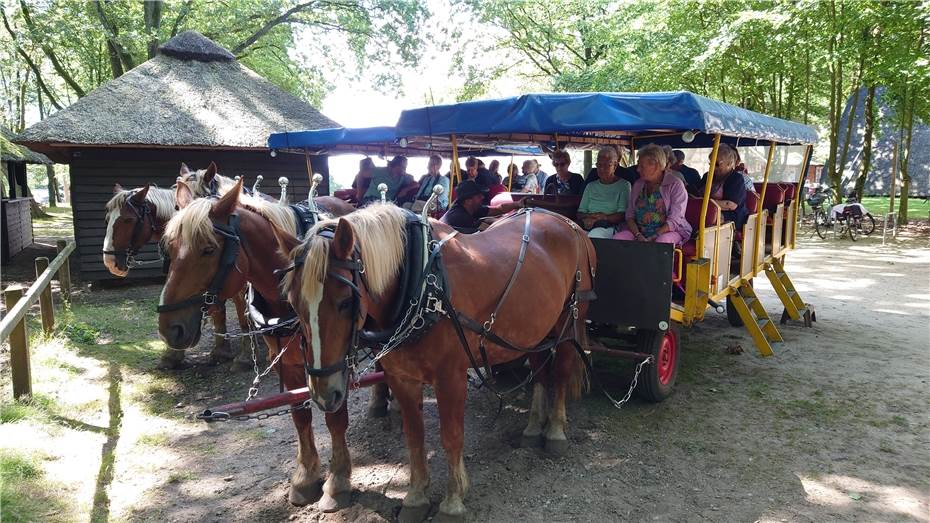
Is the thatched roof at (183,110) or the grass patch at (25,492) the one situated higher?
the thatched roof at (183,110)

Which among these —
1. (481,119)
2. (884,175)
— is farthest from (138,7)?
(884,175)

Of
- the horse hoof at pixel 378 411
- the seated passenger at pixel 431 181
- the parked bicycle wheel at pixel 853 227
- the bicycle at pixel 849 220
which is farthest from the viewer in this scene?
the bicycle at pixel 849 220

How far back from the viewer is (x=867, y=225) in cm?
1700

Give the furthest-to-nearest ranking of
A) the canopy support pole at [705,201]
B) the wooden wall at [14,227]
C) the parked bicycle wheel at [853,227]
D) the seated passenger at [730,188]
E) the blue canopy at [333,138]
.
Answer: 1. the parked bicycle wheel at [853,227]
2. the wooden wall at [14,227]
3. the blue canopy at [333,138]
4. the seated passenger at [730,188]
5. the canopy support pole at [705,201]

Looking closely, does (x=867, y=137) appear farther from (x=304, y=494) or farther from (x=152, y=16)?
(x=152, y=16)

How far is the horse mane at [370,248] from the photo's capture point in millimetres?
2266

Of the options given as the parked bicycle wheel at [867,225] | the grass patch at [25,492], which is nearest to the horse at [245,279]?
the grass patch at [25,492]

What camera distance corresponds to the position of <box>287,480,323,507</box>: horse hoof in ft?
10.8

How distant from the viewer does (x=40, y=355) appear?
5.77 m

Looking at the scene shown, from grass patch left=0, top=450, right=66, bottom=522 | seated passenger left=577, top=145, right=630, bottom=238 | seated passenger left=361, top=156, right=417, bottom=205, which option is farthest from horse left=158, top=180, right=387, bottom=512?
seated passenger left=361, top=156, right=417, bottom=205

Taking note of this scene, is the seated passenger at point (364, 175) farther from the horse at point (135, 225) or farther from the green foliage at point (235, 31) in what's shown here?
the green foliage at point (235, 31)

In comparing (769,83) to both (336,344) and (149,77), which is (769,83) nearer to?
(149,77)

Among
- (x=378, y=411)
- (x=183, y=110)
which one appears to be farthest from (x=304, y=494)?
(x=183, y=110)

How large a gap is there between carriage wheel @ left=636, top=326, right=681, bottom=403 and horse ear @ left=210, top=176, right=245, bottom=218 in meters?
3.25
